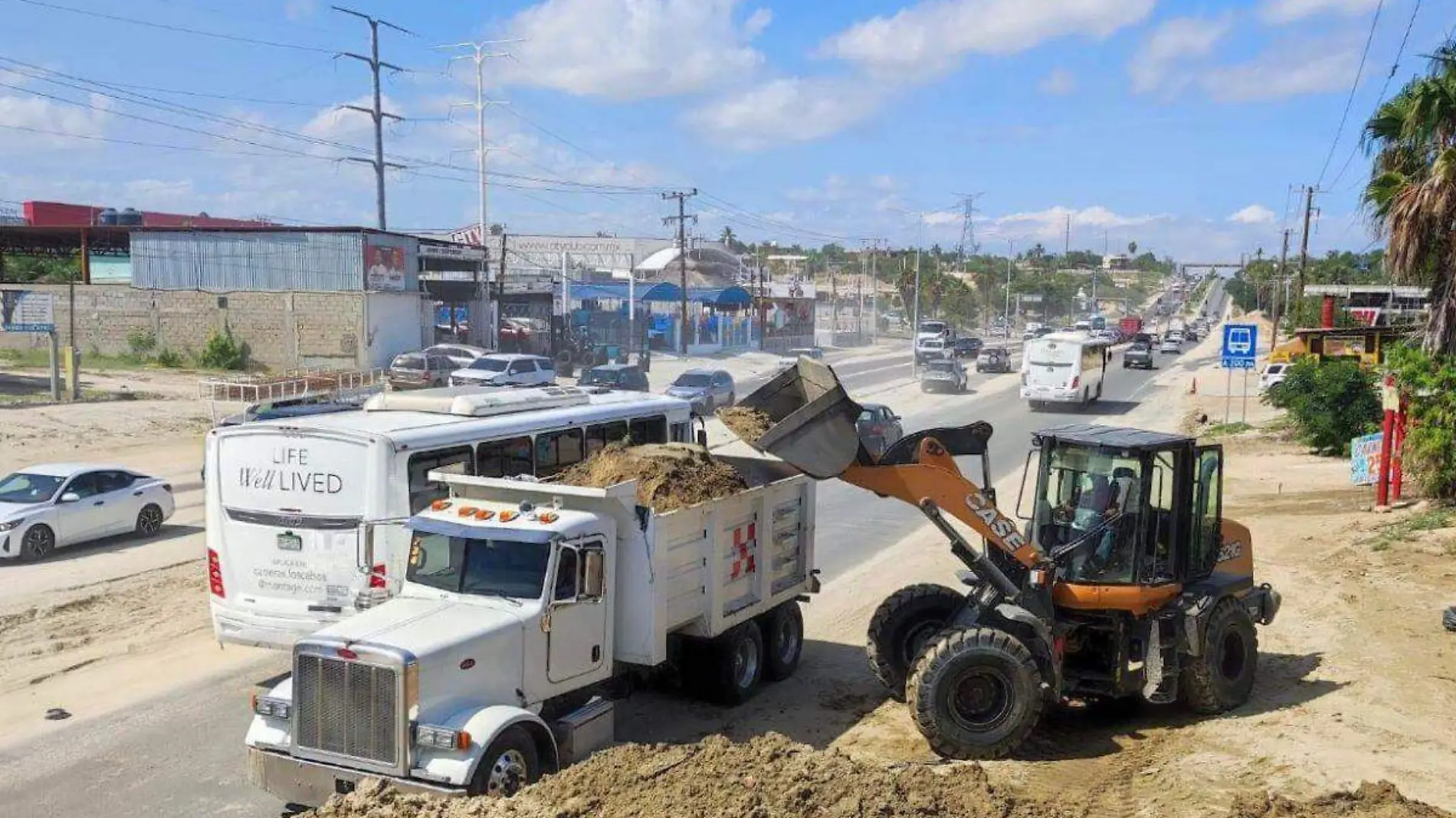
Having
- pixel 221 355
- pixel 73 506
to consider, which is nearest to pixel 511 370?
pixel 221 355

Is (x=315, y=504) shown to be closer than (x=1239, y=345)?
Yes

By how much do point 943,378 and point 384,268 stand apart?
23.3m

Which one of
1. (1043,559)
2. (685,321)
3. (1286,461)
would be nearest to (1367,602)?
(1043,559)

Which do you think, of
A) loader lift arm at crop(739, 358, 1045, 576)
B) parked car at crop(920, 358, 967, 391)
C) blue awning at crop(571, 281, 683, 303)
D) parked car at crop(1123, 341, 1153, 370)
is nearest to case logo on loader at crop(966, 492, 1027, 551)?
loader lift arm at crop(739, 358, 1045, 576)

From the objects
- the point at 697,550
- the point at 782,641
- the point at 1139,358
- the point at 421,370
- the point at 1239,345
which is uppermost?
the point at 1239,345

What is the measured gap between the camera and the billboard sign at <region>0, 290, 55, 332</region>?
38.1 metres

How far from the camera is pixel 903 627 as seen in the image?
11492 millimetres

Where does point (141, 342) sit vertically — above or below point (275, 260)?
below

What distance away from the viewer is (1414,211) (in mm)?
19312

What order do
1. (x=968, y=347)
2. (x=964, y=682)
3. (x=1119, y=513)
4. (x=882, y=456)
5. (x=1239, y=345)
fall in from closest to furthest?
(x=964, y=682)
(x=882, y=456)
(x=1119, y=513)
(x=1239, y=345)
(x=968, y=347)

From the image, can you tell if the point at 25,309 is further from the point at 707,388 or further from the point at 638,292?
the point at 638,292

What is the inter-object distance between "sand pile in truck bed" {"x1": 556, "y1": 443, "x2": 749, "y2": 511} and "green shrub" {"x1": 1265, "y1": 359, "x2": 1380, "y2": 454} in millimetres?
21268

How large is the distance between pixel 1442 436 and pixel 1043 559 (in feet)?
40.1

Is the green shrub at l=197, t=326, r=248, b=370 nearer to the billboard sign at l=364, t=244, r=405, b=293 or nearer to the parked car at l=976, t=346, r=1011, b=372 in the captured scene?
the billboard sign at l=364, t=244, r=405, b=293
